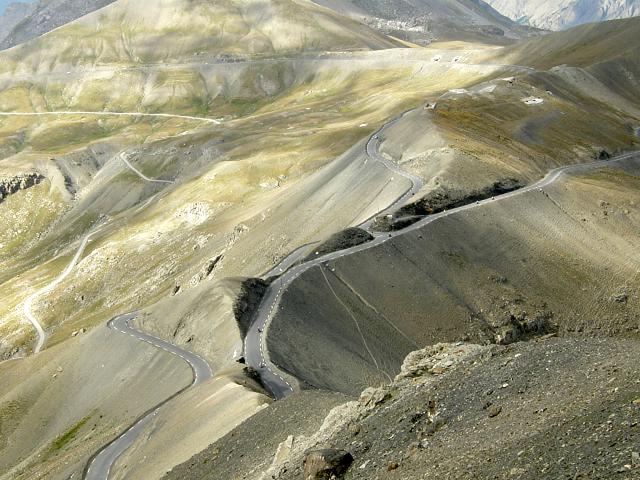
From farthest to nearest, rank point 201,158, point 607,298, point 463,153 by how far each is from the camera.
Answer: point 201,158
point 463,153
point 607,298

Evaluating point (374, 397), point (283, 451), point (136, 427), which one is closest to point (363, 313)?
point (136, 427)

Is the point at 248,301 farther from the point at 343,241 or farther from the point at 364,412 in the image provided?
the point at 364,412

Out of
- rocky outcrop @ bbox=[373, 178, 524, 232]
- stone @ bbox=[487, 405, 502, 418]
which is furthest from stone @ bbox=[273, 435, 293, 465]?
rocky outcrop @ bbox=[373, 178, 524, 232]

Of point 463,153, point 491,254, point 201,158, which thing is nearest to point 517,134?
point 463,153

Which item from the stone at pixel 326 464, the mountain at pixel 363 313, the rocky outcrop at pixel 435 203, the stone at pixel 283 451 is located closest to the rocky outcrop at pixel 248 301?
the mountain at pixel 363 313

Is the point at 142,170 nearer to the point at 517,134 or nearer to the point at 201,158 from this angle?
the point at 201,158

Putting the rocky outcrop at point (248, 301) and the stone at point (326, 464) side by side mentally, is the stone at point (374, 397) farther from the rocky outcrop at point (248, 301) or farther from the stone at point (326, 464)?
the rocky outcrop at point (248, 301)
